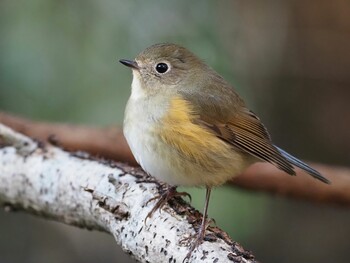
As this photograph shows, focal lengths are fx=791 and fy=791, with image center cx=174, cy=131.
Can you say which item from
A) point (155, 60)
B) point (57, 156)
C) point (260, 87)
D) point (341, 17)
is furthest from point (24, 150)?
point (341, 17)

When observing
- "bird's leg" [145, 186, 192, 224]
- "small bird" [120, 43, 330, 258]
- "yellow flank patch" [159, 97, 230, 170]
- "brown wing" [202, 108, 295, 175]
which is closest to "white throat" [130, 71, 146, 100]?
"small bird" [120, 43, 330, 258]

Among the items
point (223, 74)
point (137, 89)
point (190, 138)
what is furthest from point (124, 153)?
point (190, 138)

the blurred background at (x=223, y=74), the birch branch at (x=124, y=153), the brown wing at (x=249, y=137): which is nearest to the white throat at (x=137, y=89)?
the brown wing at (x=249, y=137)

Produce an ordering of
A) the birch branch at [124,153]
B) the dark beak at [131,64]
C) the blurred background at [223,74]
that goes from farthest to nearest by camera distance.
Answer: the blurred background at [223,74], the birch branch at [124,153], the dark beak at [131,64]

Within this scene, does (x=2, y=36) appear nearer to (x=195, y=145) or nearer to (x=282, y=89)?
(x=195, y=145)

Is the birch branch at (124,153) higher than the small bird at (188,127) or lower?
lower

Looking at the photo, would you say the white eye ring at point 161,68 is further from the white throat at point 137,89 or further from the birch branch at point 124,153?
the birch branch at point 124,153

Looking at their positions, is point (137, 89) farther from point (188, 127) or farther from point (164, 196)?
point (164, 196)

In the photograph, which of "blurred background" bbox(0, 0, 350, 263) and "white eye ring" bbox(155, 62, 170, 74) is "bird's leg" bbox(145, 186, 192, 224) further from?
"blurred background" bbox(0, 0, 350, 263)
